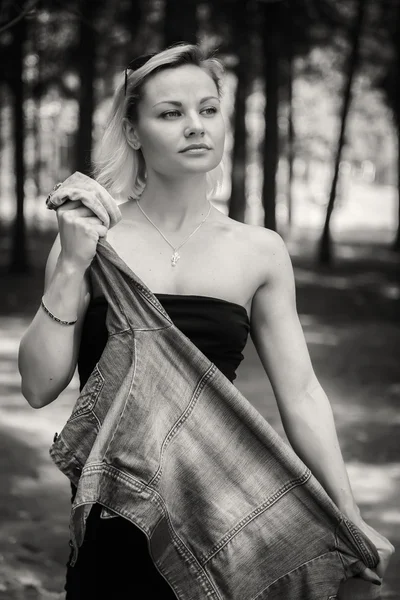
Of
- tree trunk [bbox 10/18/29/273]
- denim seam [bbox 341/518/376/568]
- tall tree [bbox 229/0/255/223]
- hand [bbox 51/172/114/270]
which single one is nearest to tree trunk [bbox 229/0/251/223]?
tall tree [bbox 229/0/255/223]

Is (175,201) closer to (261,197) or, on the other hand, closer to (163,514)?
(163,514)

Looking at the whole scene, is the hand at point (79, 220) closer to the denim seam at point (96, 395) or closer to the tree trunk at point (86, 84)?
the denim seam at point (96, 395)

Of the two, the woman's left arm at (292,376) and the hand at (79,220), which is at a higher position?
the hand at (79,220)

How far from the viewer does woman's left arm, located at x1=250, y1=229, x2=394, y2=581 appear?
2.65 metres

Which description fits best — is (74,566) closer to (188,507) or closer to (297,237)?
(188,507)

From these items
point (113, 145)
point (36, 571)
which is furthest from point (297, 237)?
point (113, 145)

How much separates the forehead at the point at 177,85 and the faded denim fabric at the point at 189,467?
0.46 meters

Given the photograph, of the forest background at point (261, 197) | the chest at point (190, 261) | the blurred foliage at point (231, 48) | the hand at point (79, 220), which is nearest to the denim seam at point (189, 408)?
the chest at point (190, 261)

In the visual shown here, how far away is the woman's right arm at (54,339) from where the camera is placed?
243cm

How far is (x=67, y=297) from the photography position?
95.8 inches

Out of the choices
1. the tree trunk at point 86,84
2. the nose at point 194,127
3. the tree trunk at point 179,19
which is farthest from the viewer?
the tree trunk at point 86,84

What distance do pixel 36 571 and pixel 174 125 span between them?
10.6 ft

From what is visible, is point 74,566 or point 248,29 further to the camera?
point 248,29

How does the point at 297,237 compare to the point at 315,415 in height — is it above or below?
below
